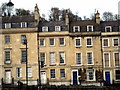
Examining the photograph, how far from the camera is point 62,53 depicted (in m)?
43.9

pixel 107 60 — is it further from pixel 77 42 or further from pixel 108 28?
pixel 77 42

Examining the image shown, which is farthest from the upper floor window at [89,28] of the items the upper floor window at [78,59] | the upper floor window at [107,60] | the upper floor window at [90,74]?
the upper floor window at [90,74]

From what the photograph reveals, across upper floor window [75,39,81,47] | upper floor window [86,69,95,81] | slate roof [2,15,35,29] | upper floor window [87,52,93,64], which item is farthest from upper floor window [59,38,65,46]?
upper floor window [86,69,95,81]

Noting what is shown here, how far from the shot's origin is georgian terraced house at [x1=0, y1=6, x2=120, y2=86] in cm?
4312

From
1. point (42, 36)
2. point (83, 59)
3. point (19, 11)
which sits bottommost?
point (83, 59)

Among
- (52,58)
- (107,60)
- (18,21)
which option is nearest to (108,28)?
(107,60)

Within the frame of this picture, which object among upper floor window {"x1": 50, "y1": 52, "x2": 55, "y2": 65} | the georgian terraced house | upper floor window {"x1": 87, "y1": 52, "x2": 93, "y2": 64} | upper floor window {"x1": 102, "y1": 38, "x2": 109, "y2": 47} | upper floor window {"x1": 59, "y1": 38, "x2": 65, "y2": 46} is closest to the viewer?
the georgian terraced house

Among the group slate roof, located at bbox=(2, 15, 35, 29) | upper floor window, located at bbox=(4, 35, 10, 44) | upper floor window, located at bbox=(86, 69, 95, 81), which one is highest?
slate roof, located at bbox=(2, 15, 35, 29)

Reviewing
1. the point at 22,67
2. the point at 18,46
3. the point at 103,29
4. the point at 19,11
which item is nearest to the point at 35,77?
the point at 22,67

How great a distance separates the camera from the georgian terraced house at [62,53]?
1698 inches

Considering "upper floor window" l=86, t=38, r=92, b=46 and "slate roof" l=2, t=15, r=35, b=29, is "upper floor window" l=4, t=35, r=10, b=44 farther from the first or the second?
"upper floor window" l=86, t=38, r=92, b=46

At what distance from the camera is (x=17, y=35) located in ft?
145

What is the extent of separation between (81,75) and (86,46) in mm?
4751

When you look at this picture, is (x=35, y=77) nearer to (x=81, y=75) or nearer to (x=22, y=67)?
(x=22, y=67)
